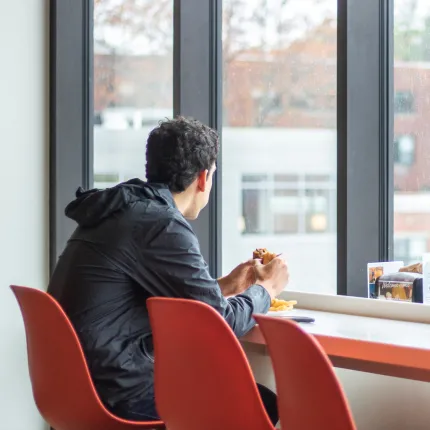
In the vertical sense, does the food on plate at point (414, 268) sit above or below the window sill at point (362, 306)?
above

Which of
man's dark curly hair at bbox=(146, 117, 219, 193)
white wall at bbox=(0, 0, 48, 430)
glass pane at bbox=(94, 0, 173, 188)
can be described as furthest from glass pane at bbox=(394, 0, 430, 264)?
white wall at bbox=(0, 0, 48, 430)

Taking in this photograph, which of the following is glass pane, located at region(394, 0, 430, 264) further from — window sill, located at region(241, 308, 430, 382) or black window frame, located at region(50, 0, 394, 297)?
window sill, located at region(241, 308, 430, 382)

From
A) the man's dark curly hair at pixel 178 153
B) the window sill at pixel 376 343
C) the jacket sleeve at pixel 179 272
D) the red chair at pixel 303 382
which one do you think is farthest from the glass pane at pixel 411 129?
the red chair at pixel 303 382

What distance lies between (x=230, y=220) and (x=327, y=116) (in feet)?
2.20

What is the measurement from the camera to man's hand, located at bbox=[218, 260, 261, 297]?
9.37 ft

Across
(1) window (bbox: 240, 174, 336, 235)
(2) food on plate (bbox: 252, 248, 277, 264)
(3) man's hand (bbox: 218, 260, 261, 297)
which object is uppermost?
(1) window (bbox: 240, 174, 336, 235)

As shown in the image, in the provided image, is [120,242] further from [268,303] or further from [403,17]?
[403,17]

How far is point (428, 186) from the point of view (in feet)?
9.93

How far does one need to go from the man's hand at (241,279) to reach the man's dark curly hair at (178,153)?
0.37 meters

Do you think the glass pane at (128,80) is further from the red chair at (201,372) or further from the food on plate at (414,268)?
the red chair at (201,372)

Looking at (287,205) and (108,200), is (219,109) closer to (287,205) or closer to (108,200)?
(287,205)

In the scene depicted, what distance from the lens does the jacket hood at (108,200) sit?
2453 mm

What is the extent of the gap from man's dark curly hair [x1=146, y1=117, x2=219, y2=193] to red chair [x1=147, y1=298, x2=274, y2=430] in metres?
0.66

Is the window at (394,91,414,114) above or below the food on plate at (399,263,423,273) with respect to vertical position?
above
